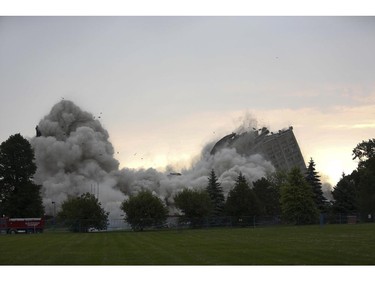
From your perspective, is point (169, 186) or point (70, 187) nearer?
point (70, 187)

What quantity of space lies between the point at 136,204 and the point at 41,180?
43009 millimetres

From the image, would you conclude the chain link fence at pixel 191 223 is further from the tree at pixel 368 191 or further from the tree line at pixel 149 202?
the tree at pixel 368 191

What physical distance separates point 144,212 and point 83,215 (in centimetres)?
697

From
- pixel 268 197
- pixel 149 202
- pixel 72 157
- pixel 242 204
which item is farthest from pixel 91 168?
pixel 242 204

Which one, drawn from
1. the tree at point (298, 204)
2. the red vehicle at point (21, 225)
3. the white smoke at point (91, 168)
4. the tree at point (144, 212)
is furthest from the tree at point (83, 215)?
the white smoke at point (91, 168)

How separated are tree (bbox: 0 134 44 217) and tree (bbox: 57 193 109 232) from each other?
20.0 feet

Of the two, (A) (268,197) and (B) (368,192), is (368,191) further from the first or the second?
(A) (268,197)

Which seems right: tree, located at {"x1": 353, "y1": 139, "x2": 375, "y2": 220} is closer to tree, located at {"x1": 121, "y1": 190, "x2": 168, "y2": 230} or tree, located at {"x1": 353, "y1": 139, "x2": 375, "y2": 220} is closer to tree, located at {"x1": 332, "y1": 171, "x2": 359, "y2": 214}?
tree, located at {"x1": 332, "y1": 171, "x2": 359, "y2": 214}

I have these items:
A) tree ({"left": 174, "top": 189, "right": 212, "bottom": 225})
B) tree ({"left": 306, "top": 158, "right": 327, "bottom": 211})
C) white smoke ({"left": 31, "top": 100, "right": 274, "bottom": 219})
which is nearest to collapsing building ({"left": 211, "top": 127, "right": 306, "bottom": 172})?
white smoke ({"left": 31, "top": 100, "right": 274, "bottom": 219})

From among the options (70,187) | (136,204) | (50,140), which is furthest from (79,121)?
(136,204)

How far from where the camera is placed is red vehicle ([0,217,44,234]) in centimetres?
6053

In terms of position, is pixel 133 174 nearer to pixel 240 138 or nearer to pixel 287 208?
pixel 240 138

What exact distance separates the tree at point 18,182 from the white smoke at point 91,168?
24.8 metres

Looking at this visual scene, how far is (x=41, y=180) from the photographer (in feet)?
334
